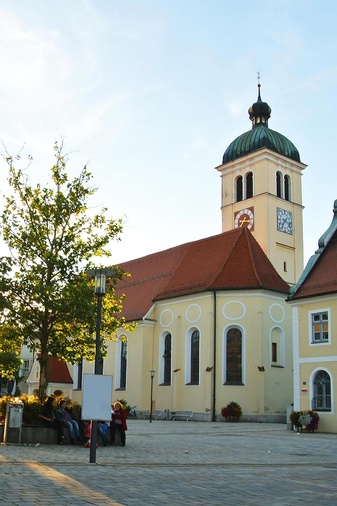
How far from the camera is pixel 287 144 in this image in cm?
5509

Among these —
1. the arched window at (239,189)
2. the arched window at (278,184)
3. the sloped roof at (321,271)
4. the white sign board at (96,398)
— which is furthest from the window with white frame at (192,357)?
the white sign board at (96,398)

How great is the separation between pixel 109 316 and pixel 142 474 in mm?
11619

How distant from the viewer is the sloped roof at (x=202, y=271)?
39.5 metres

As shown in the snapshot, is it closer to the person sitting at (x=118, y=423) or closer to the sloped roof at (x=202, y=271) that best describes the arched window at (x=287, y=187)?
the sloped roof at (x=202, y=271)

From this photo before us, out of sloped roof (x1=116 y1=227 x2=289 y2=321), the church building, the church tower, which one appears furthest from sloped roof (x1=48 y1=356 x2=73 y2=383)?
the church tower

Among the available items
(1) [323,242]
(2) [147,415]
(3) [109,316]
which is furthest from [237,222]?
(3) [109,316]

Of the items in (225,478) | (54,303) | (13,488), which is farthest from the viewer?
(54,303)

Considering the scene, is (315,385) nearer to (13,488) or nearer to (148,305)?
(148,305)

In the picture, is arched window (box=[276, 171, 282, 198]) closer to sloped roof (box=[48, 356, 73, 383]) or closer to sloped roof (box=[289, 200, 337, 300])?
sloped roof (box=[289, 200, 337, 300])

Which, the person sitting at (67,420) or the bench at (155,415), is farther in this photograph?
the bench at (155,415)

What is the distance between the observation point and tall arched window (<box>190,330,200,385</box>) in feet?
131

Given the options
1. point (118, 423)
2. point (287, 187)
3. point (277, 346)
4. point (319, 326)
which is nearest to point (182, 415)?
point (277, 346)

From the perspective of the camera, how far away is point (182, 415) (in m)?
39.0

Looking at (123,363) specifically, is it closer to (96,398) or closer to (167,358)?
(167,358)
